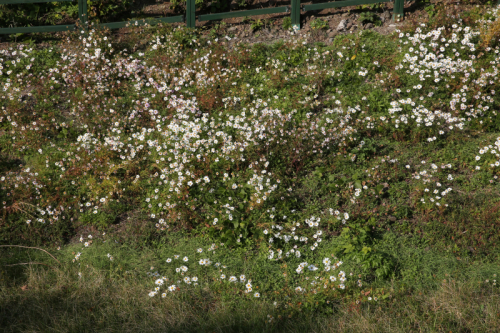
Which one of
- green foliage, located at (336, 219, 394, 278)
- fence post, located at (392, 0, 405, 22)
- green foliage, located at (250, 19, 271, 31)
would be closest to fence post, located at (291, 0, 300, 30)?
green foliage, located at (250, 19, 271, 31)

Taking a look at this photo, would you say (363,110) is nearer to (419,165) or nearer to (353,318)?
(419,165)

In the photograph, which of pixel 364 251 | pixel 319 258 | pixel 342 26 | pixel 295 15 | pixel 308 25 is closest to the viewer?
pixel 364 251

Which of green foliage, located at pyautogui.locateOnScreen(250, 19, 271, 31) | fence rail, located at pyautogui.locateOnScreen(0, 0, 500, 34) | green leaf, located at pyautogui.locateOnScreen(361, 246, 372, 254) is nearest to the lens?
green leaf, located at pyautogui.locateOnScreen(361, 246, 372, 254)

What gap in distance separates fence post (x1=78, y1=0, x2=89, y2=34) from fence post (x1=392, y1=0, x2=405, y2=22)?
18.8 feet

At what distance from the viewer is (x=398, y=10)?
8.41 meters

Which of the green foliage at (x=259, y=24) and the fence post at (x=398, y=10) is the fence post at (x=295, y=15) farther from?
the fence post at (x=398, y=10)

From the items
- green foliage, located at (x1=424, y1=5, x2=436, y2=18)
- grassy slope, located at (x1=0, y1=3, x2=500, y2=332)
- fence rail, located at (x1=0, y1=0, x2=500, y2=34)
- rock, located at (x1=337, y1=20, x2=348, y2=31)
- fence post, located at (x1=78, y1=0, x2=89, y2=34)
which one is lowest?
grassy slope, located at (x1=0, y1=3, x2=500, y2=332)

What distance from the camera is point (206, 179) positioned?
5629 mm

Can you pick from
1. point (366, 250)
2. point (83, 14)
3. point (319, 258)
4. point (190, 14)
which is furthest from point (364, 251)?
point (83, 14)

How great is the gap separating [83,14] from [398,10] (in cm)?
586

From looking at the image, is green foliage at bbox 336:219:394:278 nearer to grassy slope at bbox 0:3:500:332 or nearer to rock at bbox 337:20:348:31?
grassy slope at bbox 0:3:500:332

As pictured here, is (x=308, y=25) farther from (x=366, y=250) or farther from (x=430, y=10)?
(x=366, y=250)

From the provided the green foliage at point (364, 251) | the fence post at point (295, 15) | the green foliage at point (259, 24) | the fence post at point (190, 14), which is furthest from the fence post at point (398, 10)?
the green foliage at point (364, 251)

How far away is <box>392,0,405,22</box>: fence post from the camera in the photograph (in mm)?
8357
